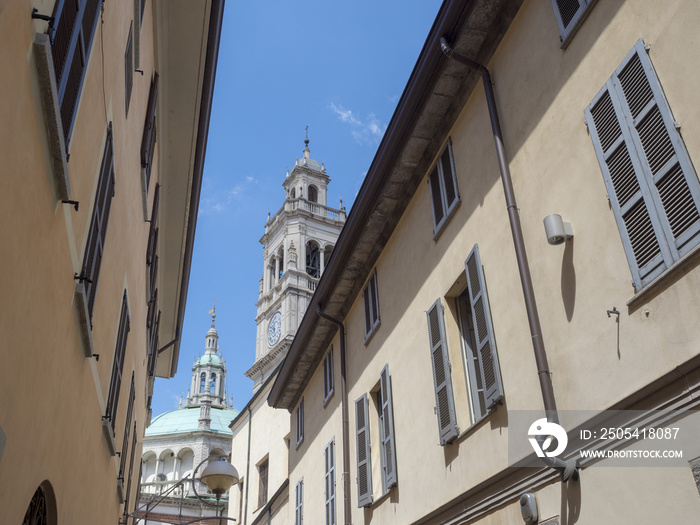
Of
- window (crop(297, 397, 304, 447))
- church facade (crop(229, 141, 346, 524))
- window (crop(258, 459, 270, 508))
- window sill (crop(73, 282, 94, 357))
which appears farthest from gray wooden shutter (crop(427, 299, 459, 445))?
church facade (crop(229, 141, 346, 524))

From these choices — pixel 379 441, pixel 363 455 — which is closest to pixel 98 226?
pixel 379 441

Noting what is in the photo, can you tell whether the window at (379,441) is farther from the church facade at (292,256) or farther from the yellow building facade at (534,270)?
the church facade at (292,256)

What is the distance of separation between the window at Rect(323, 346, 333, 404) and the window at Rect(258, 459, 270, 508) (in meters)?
9.08

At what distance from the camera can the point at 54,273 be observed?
491 centimetres

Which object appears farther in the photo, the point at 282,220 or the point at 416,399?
the point at 282,220

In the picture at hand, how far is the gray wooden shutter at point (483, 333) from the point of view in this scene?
25.6ft

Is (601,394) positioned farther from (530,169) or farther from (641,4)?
(641,4)

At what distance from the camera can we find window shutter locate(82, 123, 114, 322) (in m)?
6.09

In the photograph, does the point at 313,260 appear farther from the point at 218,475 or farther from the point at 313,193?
the point at 218,475

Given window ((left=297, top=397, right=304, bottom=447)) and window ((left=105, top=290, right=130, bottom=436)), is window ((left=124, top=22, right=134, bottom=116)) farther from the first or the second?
window ((left=297, top=397, right=304, bottom=447))

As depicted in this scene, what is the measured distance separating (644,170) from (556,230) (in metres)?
1.04

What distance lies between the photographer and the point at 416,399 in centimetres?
1025

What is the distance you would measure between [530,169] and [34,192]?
5.17 m

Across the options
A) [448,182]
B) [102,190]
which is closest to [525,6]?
[448,182]
